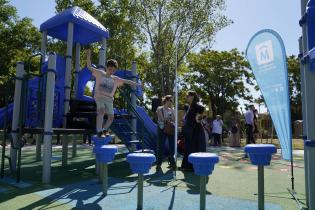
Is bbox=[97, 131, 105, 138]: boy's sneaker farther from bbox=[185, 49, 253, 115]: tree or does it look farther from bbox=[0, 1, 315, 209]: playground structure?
bbox=[185, 49, 253, 115]: tree

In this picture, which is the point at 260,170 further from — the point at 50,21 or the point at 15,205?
the point at 50,21

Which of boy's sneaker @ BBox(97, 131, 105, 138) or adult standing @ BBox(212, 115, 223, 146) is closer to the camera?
boy's sneaker @ BBox(97, 131, 105, 138)

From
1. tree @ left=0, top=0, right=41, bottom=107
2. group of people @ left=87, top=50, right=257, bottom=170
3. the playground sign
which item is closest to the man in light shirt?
group of people @ left=87, top=50, right=257, bottom=170

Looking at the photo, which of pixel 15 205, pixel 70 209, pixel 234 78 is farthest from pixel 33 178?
pixel 234 78

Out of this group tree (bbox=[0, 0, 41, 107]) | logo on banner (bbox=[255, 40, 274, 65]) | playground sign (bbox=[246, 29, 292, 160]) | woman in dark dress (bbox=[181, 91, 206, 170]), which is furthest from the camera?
tree (bbox=[0, 0, 41, 107])

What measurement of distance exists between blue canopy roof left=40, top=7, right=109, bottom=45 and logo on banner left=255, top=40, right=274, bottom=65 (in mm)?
4619

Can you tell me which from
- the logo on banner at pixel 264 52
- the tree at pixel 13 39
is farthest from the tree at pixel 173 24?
the logo on banner at pixel 264 52

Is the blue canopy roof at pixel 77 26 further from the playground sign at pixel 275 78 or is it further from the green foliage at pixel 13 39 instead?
the green foliage at pixel 13 39

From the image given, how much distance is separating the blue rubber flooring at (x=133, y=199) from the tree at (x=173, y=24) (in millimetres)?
15957

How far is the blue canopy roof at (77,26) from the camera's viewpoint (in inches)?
312

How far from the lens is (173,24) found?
2142 cm

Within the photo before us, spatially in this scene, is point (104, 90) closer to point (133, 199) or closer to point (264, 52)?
point (133, 199)

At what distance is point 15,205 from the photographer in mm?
4445

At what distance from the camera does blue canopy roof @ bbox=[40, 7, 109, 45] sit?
791cm
